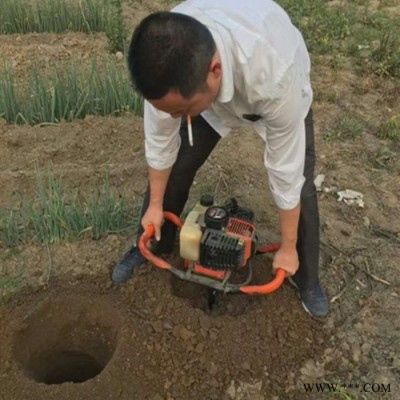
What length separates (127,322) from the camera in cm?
225

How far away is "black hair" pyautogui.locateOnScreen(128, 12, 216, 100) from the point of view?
1.39 m

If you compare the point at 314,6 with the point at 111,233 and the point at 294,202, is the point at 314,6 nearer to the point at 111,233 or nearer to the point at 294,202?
the point at 111,233

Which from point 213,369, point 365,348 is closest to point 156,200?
point 213,369

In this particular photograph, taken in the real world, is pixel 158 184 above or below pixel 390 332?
above

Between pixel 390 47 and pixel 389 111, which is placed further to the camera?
pixel 390 47

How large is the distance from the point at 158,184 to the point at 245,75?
0.65 metres

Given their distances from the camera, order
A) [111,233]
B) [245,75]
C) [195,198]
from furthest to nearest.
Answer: [195,198]
[111,233]
[245,75]

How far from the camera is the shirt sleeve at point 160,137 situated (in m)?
1.87

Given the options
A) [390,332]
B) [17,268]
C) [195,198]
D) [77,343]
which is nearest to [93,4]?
[195,198]

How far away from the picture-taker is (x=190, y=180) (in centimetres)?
228

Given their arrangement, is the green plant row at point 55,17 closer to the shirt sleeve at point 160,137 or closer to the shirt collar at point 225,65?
the shirt sleeve at point 160,137

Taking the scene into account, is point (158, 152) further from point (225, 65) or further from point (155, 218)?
point (225, 65)

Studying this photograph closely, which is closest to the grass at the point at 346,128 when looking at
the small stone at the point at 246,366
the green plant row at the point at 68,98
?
the green plant row at the point at 68,98

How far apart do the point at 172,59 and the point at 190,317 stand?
1.17 metres
